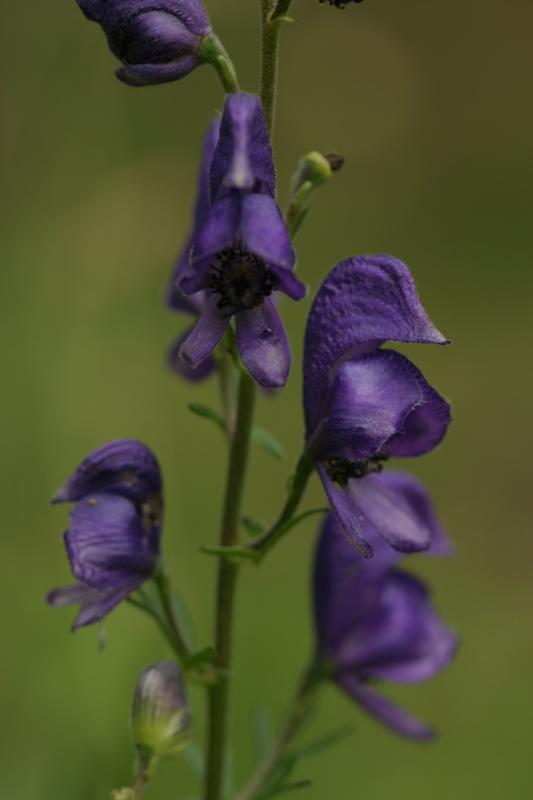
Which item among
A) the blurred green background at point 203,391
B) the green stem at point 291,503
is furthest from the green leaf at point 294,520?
the blurred green background at point 203,391

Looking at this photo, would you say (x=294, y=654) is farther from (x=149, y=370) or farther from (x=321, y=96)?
(x=321, y=96)

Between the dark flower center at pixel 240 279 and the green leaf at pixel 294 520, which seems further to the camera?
the green leaf at pixel 294 520

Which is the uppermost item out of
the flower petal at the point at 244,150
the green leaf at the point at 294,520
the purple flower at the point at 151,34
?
the purple flower at the point at 151,34

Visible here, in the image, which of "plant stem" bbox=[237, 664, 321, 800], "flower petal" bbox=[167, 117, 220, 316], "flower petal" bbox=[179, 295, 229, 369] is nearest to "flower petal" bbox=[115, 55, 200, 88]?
"flower petal" bbox=[167, 117, 220, 316]

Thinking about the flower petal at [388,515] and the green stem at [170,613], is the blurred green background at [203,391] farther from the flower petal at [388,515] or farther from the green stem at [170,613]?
the flower petal at [388,515]

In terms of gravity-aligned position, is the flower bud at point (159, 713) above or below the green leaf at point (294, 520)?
below

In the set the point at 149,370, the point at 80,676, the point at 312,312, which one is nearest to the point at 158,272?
the point at 149,370

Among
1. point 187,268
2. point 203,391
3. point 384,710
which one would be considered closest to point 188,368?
point 187,268
